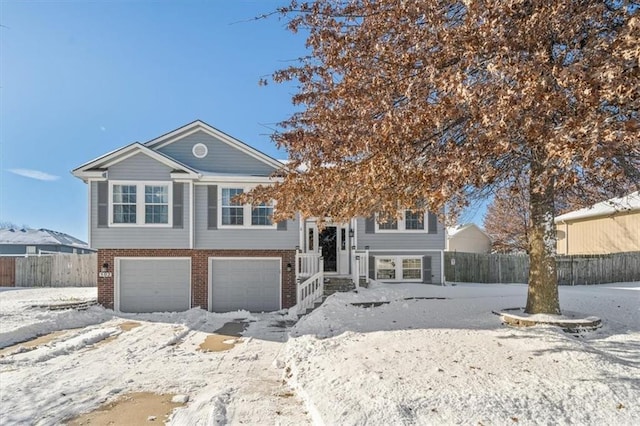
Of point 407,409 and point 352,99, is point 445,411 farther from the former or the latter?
point 352,99

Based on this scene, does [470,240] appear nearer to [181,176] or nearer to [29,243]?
[181,176]

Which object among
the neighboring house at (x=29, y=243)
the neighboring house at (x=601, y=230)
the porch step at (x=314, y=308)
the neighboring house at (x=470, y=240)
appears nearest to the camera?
the porch step at (x=314, y=308)

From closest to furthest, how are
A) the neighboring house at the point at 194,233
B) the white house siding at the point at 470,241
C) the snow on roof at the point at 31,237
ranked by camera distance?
the neighboring house at the point at 194,233 → the white house siding at the point at 470,241 → the snow on roof at the point at 31,237

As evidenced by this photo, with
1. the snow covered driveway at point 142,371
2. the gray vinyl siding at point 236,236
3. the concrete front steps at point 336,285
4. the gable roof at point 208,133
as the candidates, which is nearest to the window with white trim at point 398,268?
the concrete front steps at point 336,285

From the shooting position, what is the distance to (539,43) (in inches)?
206

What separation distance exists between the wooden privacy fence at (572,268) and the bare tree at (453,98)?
12.1 meters

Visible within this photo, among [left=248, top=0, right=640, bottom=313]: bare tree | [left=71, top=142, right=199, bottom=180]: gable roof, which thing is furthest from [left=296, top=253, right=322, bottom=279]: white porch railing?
[left=248, top=0, right=640, bottom=313]: bare tree

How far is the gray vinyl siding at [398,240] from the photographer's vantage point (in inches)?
634

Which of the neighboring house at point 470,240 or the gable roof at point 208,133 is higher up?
the gable roof at point 208,133

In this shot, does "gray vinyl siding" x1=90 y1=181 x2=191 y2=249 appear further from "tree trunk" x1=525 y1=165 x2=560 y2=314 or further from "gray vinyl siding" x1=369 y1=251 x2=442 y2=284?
"tree trunk" x1=525 y1=165 x2=560 y2=314

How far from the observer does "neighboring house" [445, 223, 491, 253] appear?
35156mm

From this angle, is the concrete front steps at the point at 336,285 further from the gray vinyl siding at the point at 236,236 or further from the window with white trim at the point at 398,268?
the gray vinyl siding at the point at 236,236

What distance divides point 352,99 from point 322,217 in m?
2.96

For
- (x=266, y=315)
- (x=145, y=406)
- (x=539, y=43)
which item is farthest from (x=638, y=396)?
(x=266, y=315)
